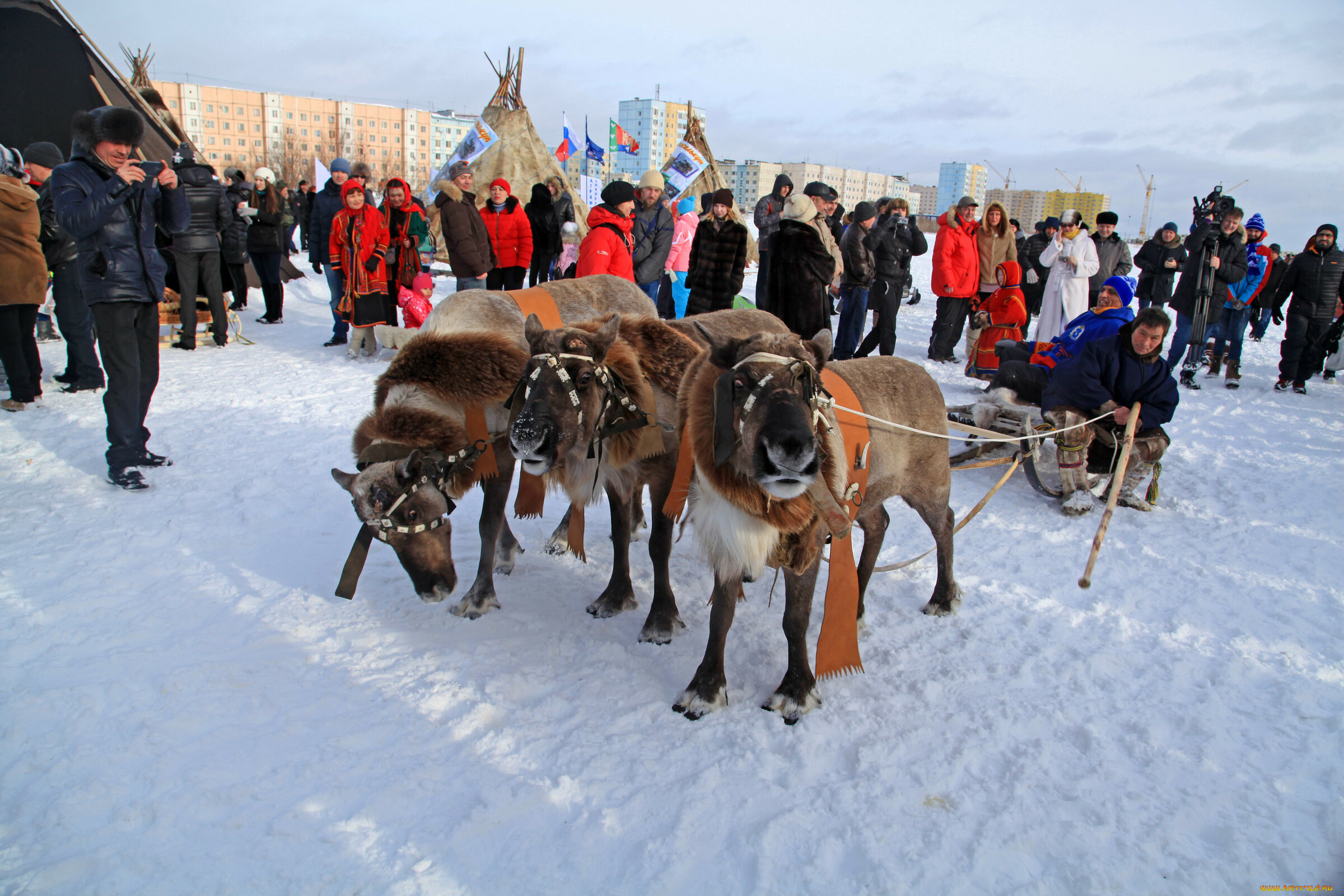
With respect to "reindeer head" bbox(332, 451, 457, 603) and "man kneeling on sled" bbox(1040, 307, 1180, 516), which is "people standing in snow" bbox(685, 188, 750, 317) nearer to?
"man kneeling on sled" bbox(1040, 307, 1180, 516)

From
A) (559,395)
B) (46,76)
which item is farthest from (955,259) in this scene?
(46,76)

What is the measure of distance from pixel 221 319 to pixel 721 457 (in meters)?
9.13

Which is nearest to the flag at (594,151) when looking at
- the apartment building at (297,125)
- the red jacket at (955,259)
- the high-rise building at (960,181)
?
the red jacket at (955,259)

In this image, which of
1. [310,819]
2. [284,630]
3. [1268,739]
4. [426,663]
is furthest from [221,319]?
[1268,739]

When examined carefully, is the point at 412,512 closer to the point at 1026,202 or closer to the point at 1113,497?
the point at 1113,497

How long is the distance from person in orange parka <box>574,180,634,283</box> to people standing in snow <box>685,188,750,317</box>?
1167mm

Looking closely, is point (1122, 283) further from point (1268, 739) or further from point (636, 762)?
point (636, 762)

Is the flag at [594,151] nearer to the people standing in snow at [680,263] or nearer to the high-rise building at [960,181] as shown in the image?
the people standing in snow at [680,263]

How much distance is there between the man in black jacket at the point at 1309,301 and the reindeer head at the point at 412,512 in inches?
423

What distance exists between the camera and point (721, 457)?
2539 millimetres

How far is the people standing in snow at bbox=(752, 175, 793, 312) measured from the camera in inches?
317

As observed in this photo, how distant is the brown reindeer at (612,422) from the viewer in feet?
9.59

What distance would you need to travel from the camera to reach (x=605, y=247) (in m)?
6.34

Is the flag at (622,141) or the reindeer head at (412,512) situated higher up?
the flag at (622,141)
